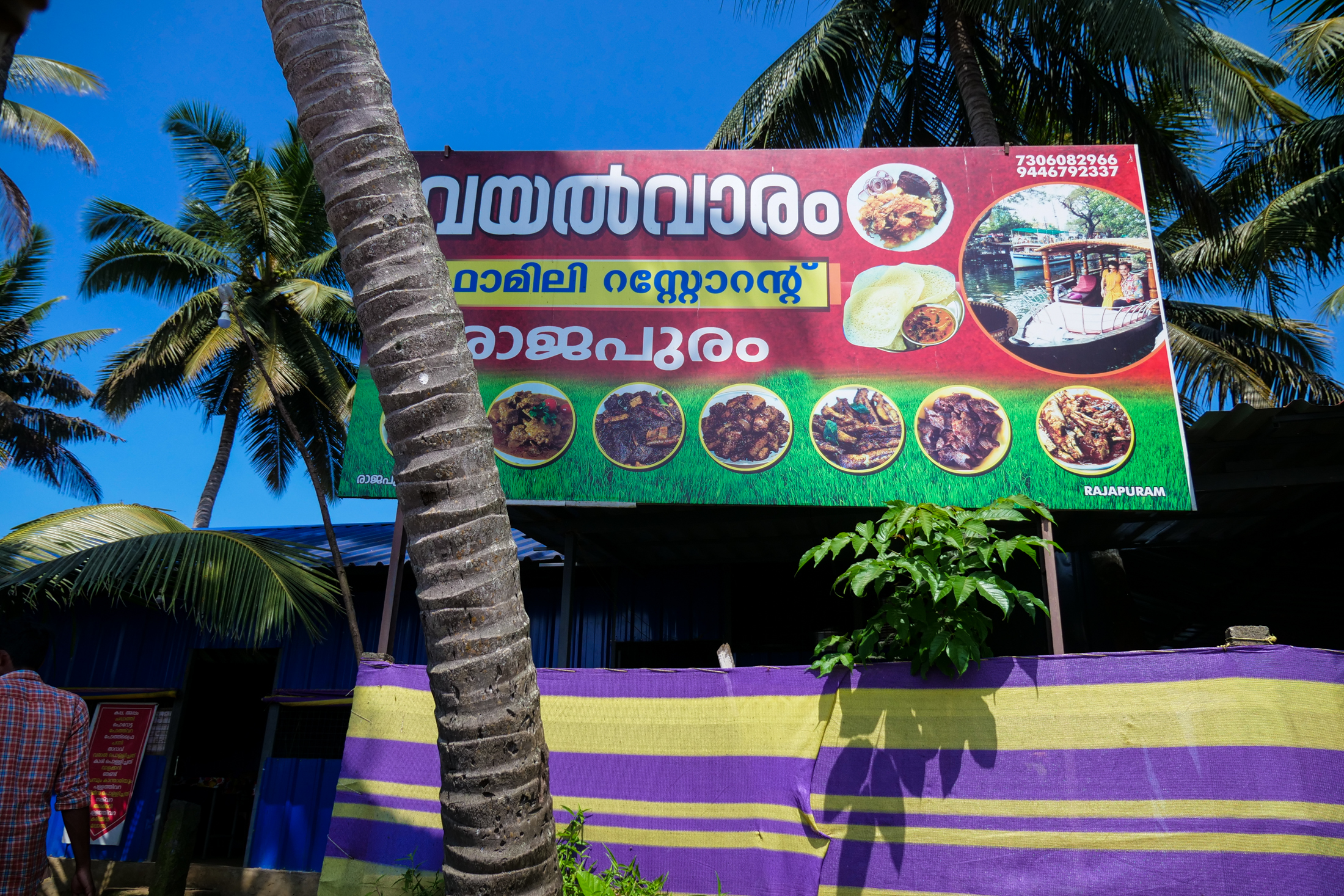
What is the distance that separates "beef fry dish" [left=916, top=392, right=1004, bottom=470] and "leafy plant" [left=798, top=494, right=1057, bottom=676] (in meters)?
1.24

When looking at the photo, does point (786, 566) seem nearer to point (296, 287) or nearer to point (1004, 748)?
point (1004, 748)

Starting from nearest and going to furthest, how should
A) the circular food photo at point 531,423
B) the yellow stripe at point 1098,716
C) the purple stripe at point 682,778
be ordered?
the yellow stripe at point 1098,716
the purple stripe at point 682,778
the circular food photo at point 531,423

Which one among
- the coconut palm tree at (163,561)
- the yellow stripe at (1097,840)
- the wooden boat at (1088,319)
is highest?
the wooden boat at (1088,319)

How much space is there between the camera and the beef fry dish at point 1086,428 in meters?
6.07

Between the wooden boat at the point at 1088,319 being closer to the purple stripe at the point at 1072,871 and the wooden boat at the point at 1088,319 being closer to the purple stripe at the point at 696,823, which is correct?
the purple stripe at the point at 1072,871

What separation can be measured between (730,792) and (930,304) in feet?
12.3

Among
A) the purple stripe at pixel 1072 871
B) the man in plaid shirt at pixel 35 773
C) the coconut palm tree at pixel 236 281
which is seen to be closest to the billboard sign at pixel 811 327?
the purple stripe at pixel 1072 871

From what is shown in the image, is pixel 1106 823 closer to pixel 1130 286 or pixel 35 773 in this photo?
pixel 1130 286

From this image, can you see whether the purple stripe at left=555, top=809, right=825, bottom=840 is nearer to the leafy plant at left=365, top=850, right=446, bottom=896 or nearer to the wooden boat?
the leafy plant at left=365, top=850, right=446, bottom=896

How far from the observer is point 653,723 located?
16.3 ft

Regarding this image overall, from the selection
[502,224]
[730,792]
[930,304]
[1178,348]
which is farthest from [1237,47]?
[730,792]

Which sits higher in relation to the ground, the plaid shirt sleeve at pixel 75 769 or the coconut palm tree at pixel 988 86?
the coconut palm tree at pixel 988 86

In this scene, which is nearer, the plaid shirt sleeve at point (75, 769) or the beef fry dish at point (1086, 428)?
the plaid shirt sleeve at point (75, 769)

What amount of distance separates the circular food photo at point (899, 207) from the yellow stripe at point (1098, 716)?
3528 mm
